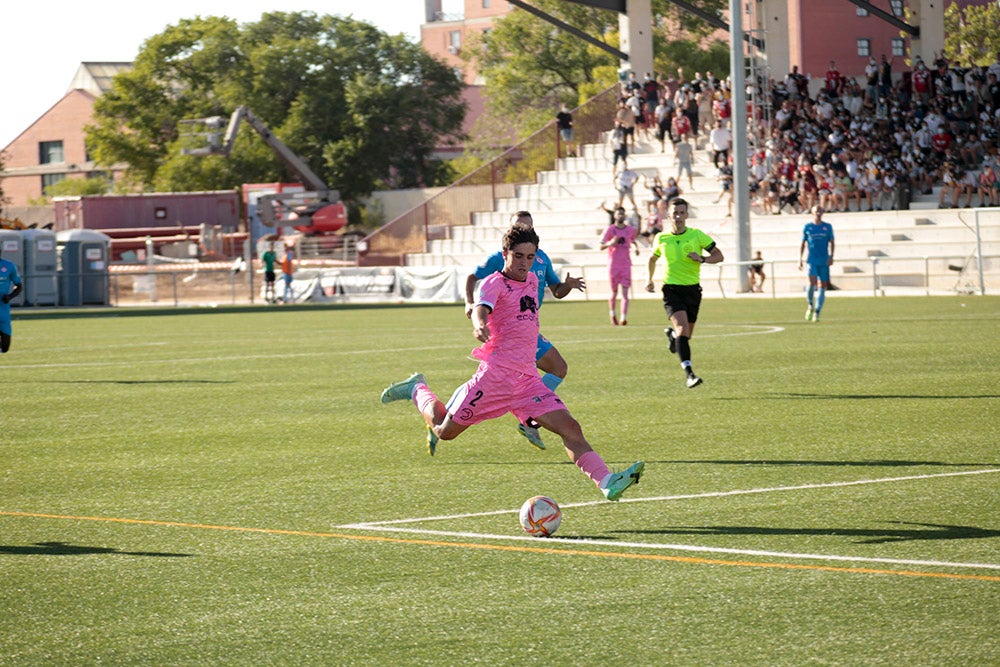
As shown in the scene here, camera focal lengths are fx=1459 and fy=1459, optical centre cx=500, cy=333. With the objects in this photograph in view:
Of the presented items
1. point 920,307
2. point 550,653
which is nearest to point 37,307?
point 920,307

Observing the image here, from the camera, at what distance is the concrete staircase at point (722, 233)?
40.8m

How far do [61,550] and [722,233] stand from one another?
3941 cm

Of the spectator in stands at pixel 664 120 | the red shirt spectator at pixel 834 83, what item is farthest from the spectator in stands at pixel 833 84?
the spectator in stands at pixel 664 120

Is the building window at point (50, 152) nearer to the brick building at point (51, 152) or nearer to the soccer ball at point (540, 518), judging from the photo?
the brick building at point (51, 152)

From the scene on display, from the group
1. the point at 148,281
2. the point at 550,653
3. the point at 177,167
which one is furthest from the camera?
the point at 177,167

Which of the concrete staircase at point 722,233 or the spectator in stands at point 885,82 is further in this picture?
the spectator in stands at point 885,82

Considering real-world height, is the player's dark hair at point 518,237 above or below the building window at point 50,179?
below

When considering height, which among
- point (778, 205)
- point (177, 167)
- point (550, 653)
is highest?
point (177, 167)

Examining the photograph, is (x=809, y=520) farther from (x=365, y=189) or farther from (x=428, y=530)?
(x=365, y=189)

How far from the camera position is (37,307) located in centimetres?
5272

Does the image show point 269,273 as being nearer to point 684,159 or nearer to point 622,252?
point 684,159

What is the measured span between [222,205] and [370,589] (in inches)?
2756

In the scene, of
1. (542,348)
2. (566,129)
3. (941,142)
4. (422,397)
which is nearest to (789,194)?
(941,142)

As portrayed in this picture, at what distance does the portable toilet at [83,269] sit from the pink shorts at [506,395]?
46.8 meters
